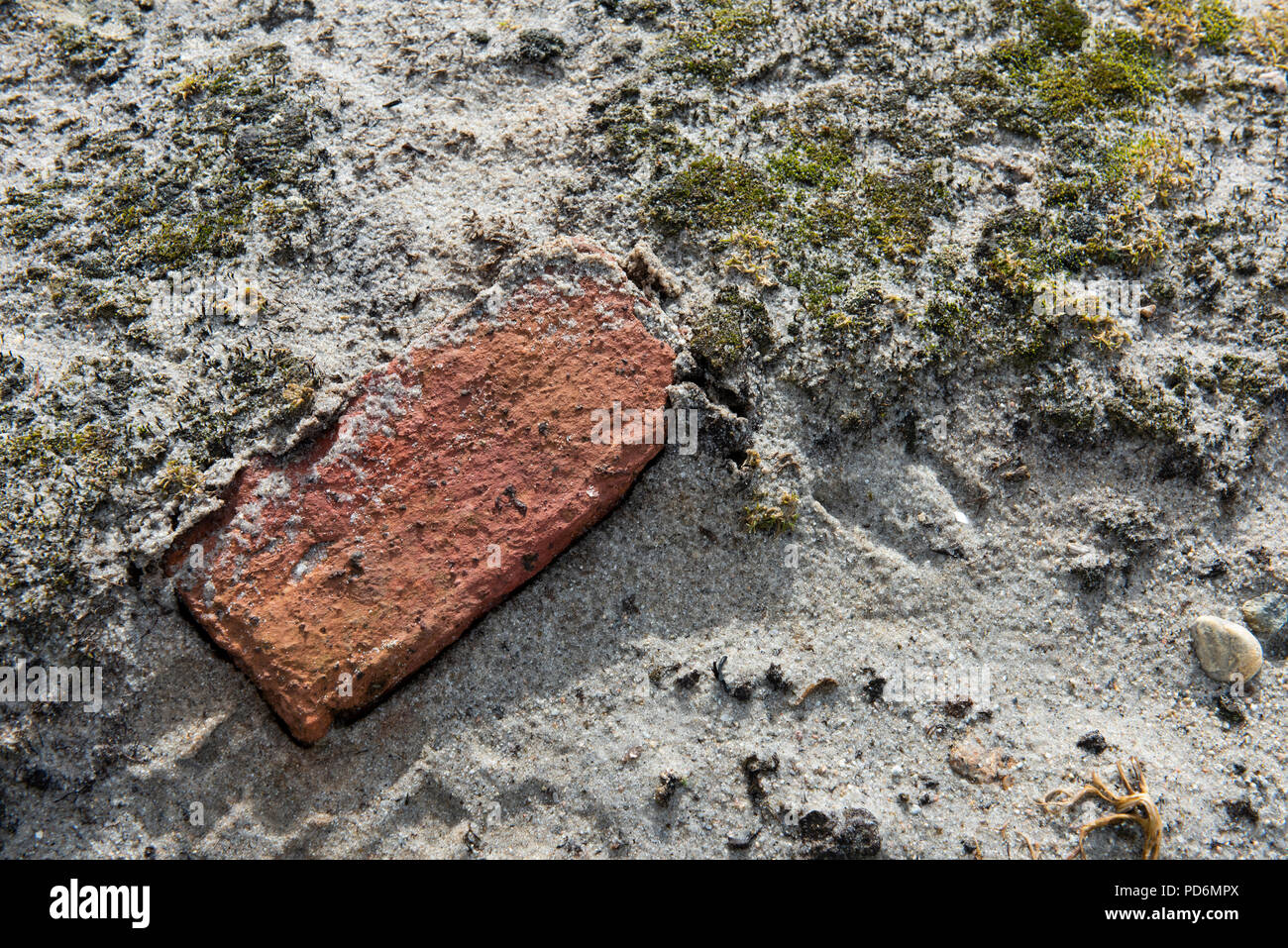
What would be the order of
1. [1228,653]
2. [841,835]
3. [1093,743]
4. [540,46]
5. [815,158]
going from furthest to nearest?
[540,46], [815,158], [1228,653], [1093,743], [841,835]

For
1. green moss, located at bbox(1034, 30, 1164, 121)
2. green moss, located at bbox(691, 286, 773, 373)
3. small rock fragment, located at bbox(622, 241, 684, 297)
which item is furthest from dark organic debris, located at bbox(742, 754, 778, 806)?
green moss, located at bbox(1034, 30, 1164, 121)

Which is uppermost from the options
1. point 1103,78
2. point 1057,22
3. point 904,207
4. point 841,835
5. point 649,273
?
point 1057,22

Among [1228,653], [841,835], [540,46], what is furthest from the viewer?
[540,46]

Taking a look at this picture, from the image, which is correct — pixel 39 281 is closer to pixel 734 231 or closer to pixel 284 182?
pixel 284 182

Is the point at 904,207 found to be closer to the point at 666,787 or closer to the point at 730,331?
the point at 730,331
